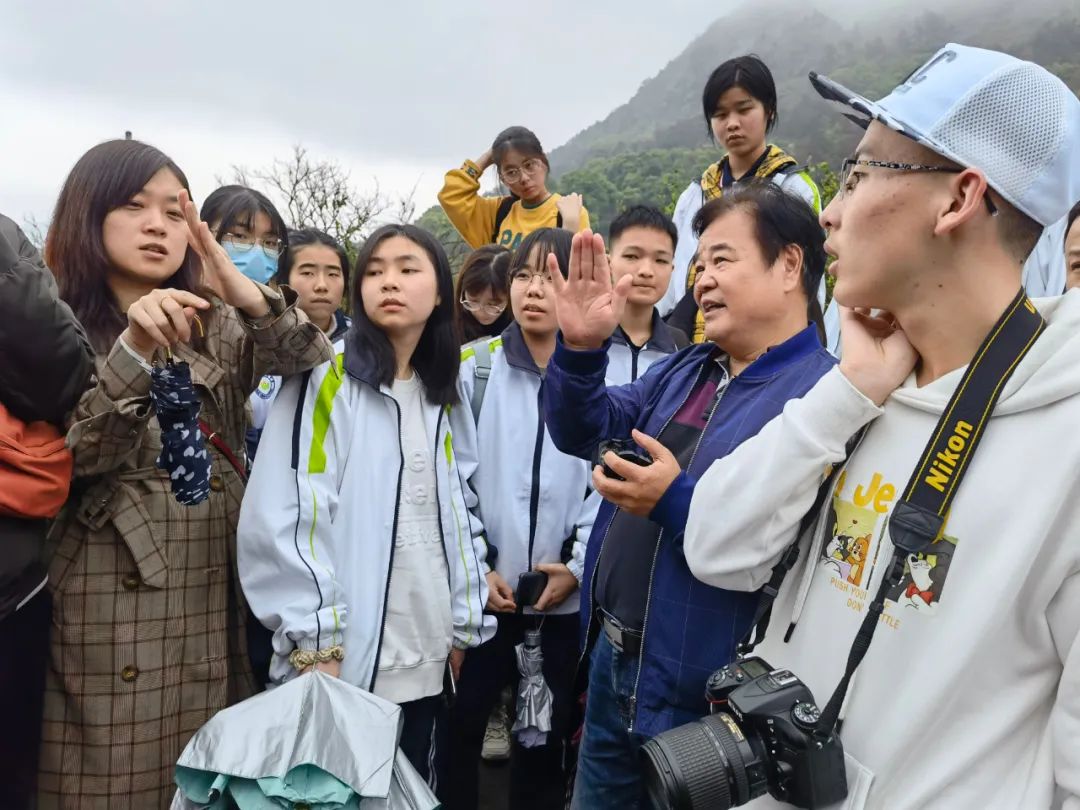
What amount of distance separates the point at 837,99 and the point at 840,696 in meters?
1.09

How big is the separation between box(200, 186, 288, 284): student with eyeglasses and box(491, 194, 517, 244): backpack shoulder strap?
2243 millimetres

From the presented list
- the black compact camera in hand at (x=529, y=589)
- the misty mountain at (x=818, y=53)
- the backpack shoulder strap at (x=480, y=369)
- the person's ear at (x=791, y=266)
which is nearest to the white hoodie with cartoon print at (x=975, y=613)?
the person's ear at (x=791, y=266)

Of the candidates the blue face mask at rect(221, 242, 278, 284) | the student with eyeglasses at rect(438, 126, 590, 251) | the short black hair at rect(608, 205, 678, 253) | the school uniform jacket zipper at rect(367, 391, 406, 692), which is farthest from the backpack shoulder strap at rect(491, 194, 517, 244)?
the school uniform jacket zipper at rect(367, 391, 406, 692)

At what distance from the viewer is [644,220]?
341 cm

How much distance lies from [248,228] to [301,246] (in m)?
0.63

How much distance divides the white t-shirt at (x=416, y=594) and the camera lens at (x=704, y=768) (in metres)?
1.35

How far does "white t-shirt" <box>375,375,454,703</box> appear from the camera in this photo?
2393 millimetres

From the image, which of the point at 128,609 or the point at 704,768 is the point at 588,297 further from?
the point at 128,609

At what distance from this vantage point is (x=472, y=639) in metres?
2.59

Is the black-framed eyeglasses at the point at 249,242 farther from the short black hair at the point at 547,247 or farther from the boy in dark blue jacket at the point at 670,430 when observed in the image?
the boy in dark blue jacket at the point at 670,430

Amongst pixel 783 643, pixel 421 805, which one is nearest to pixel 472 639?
pixel 421 805

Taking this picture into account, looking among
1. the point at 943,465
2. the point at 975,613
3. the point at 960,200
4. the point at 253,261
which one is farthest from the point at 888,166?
the point at 253,261

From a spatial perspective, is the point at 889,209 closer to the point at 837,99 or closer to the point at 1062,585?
the point at 837,99

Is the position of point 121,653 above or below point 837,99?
below
